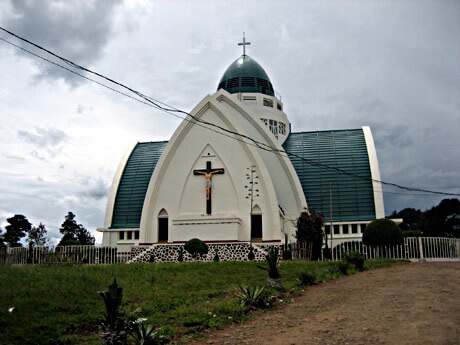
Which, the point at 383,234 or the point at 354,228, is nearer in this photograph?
the point at 383,234

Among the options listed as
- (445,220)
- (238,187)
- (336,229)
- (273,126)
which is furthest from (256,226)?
(445,220)

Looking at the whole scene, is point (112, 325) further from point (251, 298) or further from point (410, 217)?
point (410, 217)

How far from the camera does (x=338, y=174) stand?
32.5 m

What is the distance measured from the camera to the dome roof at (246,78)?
36812 millimetres

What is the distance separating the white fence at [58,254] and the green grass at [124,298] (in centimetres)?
946

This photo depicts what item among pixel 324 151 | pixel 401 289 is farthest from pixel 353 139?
pixel 401 289

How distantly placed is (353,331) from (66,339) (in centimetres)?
477

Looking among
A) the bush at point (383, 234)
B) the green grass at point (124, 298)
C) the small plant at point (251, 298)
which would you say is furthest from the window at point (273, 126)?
the small plant at point (251, 298)

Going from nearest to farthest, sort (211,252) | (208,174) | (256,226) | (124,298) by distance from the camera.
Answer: (124,298)
(211,252)
(256,226)
(208,174)

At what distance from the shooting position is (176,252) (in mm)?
26953

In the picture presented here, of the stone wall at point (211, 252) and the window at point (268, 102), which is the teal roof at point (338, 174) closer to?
the window at point (268, 102)

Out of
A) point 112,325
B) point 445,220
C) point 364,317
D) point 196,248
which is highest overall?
point 445,220

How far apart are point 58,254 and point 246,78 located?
738 inches

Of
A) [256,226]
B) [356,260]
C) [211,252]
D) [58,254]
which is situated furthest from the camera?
[256,226]
